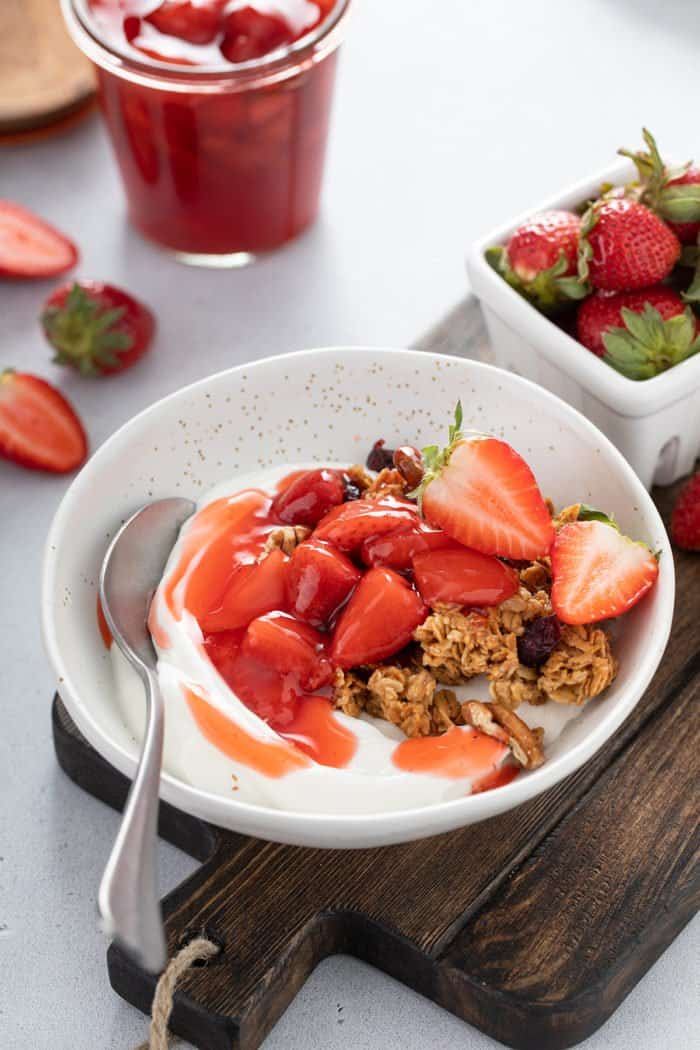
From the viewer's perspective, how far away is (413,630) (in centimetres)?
164

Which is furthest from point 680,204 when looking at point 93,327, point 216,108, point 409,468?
point 93,327

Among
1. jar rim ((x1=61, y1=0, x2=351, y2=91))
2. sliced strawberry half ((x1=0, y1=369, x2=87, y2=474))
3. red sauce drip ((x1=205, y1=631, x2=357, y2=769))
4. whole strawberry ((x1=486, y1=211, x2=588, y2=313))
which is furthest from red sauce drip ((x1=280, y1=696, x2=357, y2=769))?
jar rim ((x1=61, y1=0, x2=351, y2=91))

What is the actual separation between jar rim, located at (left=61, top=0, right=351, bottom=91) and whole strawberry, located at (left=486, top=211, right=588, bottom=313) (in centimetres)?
53

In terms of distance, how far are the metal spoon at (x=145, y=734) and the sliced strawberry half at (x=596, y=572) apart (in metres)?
0.48

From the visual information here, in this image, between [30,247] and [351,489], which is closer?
[351,489]

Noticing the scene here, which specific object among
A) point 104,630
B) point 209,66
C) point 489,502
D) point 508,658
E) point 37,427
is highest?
point 209,66

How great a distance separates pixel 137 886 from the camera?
1.28m

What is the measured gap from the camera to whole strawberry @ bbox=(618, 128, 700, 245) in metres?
1.94

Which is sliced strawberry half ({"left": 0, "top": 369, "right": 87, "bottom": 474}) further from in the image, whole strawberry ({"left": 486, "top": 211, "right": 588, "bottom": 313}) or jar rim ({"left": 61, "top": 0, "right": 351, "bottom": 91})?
whole strawberry ({"left": 486, "top": 211, "right": 588, "bottom": 313})

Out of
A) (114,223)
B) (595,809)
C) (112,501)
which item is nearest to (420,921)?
(595,809)

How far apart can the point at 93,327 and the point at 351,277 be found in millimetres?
519

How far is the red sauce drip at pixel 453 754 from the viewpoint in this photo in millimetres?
1513

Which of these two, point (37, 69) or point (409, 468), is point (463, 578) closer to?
point (409, 468)

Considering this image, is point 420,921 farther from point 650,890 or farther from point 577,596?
point 577,596
